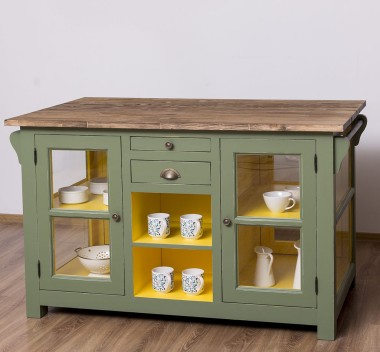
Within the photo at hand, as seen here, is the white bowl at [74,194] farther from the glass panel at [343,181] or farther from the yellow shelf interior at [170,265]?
the glass panel at [343,181]

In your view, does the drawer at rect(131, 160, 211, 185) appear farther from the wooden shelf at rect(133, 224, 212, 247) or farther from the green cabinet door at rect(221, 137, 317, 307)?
the wooden shelf at rect(133, 224, 212, 247)

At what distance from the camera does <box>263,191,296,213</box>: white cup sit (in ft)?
11.0

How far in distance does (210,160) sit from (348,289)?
871 mm

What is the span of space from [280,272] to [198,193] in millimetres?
399

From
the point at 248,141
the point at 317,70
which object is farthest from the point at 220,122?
the point at 317,70

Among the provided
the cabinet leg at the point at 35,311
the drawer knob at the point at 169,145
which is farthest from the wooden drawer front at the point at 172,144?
the cabinet leg at the point at 35,311

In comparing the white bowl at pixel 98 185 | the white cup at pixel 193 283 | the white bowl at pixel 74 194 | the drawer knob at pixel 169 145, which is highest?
the drawer knob at pixel 169 145

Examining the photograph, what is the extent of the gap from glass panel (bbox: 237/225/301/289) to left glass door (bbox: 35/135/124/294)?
0.44m

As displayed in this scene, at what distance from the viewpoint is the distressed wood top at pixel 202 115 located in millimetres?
3268

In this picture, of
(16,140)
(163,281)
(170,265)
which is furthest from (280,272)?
(16,140)

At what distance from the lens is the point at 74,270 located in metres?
3.62

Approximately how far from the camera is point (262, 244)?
340 centimetres

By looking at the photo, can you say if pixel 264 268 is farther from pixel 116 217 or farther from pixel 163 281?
pixel 116 217

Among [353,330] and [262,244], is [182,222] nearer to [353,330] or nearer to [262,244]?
[262,244]
